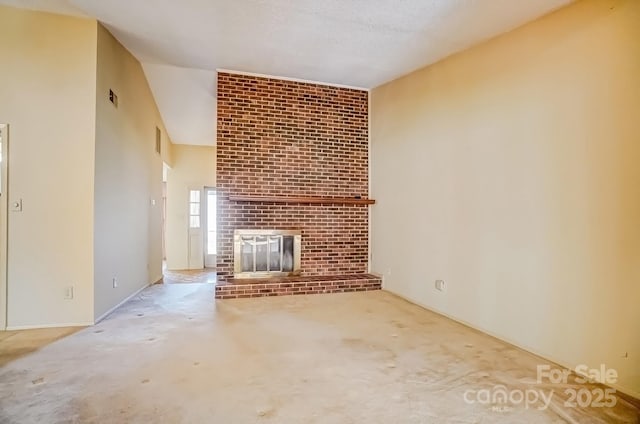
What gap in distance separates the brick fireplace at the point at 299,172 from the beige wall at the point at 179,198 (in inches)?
136

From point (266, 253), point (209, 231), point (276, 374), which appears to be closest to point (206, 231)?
point (209, 231)

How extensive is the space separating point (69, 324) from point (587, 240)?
4.45 meters

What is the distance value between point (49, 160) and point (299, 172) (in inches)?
113

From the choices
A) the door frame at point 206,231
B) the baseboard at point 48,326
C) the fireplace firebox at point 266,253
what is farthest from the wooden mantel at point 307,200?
the door frame at point 206,231

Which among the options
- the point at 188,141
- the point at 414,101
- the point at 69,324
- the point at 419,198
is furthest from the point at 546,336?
the point at 188,141

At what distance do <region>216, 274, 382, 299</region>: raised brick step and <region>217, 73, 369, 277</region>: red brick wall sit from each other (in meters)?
0.27

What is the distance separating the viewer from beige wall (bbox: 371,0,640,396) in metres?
2.18

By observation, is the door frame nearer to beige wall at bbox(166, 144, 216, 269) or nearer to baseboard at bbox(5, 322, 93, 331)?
A: beige wall at bbox(166, 144, 216, 269)

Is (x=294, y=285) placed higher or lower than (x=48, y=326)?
higher

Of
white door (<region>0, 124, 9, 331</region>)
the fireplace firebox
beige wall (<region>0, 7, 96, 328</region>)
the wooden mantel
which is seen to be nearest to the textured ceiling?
beige wall (<region>0, 7, 96, 328</region>)

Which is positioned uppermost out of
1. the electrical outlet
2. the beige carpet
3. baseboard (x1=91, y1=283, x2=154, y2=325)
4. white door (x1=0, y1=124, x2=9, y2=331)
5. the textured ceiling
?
the textured ceiling

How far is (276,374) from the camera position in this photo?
7.59ft

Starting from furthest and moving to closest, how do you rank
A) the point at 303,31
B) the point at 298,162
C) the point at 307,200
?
the point at 298,162, the point at 307,200, the point at 303,31

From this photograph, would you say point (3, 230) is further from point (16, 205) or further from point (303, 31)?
point (303, 31)
